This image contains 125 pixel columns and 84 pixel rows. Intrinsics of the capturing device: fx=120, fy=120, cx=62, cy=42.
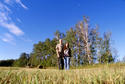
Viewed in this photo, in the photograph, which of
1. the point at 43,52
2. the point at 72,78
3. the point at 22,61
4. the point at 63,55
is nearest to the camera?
the point at 72,78

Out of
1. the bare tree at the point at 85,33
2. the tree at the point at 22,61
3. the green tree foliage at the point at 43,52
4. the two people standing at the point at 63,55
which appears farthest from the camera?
the tree at the point at 22,61

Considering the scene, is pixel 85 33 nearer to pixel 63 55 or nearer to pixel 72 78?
pixel 63 55

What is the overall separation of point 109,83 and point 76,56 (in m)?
41.5

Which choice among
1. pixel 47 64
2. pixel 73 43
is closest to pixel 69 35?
pixel 73 43

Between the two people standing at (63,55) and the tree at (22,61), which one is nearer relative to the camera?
the two people standing at (63,55)

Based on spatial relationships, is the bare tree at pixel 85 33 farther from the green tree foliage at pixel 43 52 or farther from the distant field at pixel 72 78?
the distant field at pixel 72 78

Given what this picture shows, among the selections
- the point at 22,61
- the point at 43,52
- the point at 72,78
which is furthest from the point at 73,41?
the point at 22,61

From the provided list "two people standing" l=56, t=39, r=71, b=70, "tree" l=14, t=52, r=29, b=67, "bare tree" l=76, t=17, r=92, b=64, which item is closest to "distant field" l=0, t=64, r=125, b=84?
"two people standing" l=56, t=39, r=71, b=70

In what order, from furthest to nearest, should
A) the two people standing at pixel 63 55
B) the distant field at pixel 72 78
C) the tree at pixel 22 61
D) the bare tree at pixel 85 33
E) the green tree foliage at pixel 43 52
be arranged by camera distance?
the tree at pixel 22 61 → the green tree foliage at pixel 43 52 → the bare tree at pixel 85 33 → the two people standing at pixel 63 55 → the distant field at pixel 72 78

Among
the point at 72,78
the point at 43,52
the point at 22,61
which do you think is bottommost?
the point at 72,78

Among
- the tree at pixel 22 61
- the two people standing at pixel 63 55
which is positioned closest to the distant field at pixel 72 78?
the two people standing at pixel 63 55

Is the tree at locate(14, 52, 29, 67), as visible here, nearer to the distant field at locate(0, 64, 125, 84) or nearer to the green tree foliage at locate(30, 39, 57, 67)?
the green tree foliage at locate(30, 39, 57, 67)

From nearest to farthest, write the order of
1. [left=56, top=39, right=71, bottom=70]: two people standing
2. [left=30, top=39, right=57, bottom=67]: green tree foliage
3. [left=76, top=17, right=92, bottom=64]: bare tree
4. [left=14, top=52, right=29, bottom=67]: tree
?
[left=56, top=39, right=71, bottom=70]: two people standing < [left=76, top=17, right=92, bottom=64]: bare tree < [left=30, top=39, right=57, bottom=67]: green tree foliage < [left=14, top=52, right=29, bottom=67]: tree

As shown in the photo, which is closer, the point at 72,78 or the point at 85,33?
the point at 72,78
